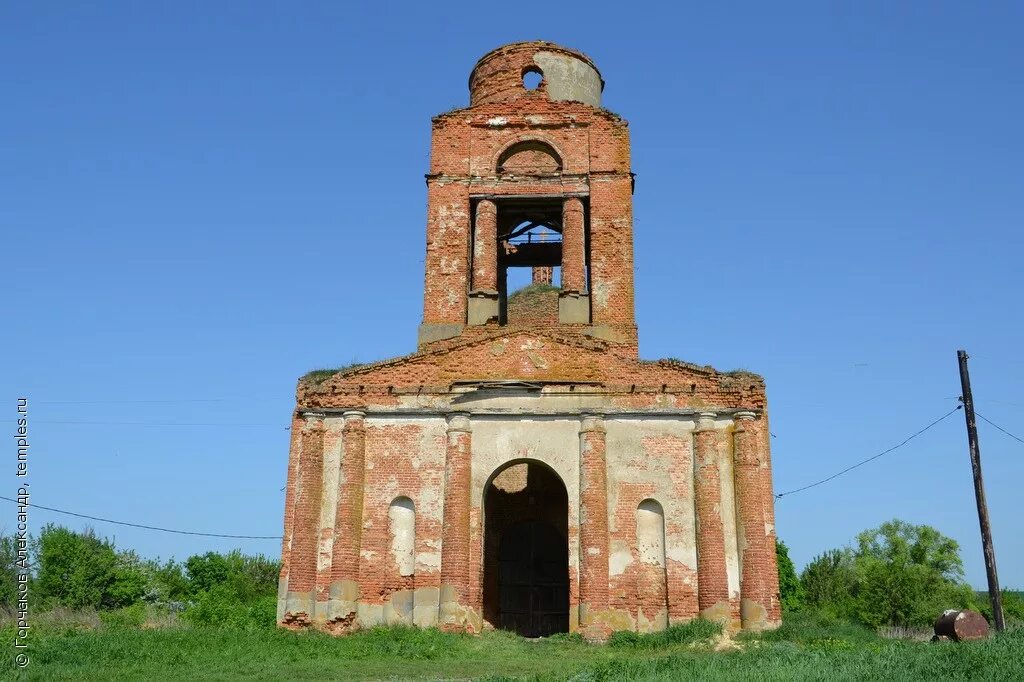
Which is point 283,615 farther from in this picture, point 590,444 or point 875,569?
point 875,569

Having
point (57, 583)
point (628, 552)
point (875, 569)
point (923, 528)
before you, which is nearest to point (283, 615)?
point (628, 552)

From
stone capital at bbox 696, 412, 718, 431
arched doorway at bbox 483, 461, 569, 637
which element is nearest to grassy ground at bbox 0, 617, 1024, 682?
stone capital at bbox 696, 412, 718, 431

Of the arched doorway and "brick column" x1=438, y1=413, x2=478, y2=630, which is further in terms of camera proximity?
the arched doorway

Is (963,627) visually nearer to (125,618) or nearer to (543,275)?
(125,618)

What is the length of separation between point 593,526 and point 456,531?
2135mm

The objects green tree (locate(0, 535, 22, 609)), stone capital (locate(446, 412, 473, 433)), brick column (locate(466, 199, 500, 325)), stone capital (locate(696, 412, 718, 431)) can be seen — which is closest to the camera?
stone capital (locate(696, 412, 718, 431))

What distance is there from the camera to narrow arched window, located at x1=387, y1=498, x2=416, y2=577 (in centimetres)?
1497

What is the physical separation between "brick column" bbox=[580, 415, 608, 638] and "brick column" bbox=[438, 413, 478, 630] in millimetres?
1796

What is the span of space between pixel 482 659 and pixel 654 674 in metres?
3.47

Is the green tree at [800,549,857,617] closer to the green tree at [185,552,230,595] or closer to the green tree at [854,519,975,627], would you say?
the green tree at [854,519,975,627]

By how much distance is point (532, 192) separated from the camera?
62.8ft

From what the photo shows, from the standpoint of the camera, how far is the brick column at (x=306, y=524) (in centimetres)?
1467

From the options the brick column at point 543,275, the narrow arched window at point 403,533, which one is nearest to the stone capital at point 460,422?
the narrow arched window at point 403,533

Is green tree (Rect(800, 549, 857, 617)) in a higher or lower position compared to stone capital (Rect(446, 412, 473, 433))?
lower
